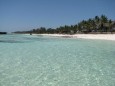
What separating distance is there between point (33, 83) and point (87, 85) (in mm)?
1904

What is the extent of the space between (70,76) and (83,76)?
1.76 feet

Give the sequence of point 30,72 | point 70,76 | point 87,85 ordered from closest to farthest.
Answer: point 87,85 < point 70,76 < point 30,72

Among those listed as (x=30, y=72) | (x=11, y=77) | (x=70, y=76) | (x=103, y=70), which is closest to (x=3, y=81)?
(x=11, y=77)

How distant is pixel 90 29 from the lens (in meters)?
89.3

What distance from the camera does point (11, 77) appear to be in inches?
331

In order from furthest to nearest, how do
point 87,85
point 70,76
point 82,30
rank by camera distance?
point 82,30, point 70,76, point 87,85

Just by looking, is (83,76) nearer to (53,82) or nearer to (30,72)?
(53,82)

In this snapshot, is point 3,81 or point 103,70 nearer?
point 3,81

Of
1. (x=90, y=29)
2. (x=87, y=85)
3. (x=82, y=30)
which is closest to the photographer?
(x=87, y=85)

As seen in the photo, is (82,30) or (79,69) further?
(82,30)

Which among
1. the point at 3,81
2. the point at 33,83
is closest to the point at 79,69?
the point at 33,83

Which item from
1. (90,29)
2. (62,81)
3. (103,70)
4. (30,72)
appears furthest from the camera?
(90,29)

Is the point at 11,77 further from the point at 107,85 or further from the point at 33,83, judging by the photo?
the point at 107,85

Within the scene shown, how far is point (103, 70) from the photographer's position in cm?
1019
